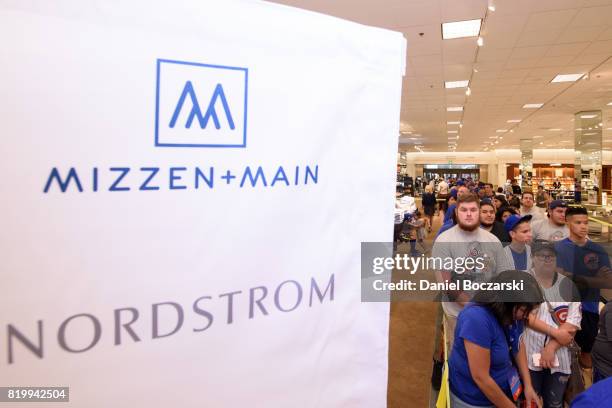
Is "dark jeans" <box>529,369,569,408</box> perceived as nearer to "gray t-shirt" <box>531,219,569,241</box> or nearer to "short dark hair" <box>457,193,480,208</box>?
"short dark hair" <box>457,193,480,208</box>

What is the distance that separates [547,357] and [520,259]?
0.87 meters

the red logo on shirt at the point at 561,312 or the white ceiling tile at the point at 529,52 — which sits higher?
the white ceiling tile at the point at 529,52

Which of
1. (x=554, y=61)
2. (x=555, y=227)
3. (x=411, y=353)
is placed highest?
(x=554, y=61)

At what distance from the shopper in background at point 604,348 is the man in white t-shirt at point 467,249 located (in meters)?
0.66

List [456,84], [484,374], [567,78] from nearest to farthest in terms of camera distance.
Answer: [484,374] → [567,78] → [456,84]

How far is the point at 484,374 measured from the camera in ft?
5.00

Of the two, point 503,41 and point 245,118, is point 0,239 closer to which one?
point 245,118

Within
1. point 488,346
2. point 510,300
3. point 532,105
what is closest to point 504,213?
point 510,300

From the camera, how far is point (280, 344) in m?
0.66

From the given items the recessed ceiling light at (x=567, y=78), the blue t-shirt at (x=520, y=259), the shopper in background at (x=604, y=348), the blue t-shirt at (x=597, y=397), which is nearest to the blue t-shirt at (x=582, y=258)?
the blue t-shirt at (x=520, y=259)


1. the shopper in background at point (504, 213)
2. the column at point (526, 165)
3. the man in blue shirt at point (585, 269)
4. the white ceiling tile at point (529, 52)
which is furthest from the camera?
the column at point (526, 165)

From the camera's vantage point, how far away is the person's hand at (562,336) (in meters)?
1.98

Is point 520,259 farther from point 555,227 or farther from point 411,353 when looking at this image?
point 411,353

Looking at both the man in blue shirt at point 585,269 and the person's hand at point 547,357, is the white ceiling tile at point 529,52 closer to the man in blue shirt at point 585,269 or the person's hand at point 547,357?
the man in blue shirt at point 585,269
